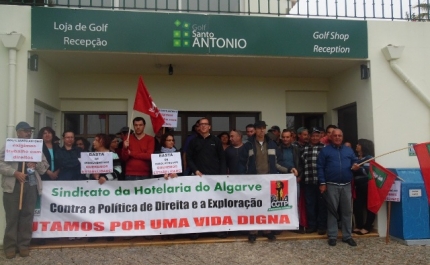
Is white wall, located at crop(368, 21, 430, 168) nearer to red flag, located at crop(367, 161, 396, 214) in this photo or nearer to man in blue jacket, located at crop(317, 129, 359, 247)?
red flag, located at crop(367, 161, 396, 214)

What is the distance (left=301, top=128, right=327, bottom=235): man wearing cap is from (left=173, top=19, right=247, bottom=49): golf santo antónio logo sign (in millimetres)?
2118

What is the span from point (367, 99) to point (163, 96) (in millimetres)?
4128

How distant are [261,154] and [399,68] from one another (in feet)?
9.89

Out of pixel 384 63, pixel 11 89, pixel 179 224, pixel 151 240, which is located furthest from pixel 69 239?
pixel 384 63

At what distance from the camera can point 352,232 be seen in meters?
7.00

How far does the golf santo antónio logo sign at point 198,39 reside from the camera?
21.9 feet

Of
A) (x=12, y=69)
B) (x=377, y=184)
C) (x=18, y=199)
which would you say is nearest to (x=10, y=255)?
(x=18, y=199)

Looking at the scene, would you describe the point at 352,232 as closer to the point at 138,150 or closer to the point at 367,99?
the point at 367,99

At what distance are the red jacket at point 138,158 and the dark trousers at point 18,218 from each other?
55.6 inches

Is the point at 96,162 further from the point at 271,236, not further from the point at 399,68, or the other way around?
the point at 399,68

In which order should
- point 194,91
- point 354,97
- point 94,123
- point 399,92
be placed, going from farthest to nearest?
point 94,123, point 194,91, point 354,97, point 399,92

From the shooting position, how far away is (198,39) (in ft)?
22.1

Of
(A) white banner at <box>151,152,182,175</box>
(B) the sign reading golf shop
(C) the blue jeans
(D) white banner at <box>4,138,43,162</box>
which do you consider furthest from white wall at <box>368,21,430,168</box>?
(D) white banner at <box>4,138,43,162</box>

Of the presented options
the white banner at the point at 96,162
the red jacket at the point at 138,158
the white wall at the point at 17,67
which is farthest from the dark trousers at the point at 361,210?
the white wall at the point at 17,67
